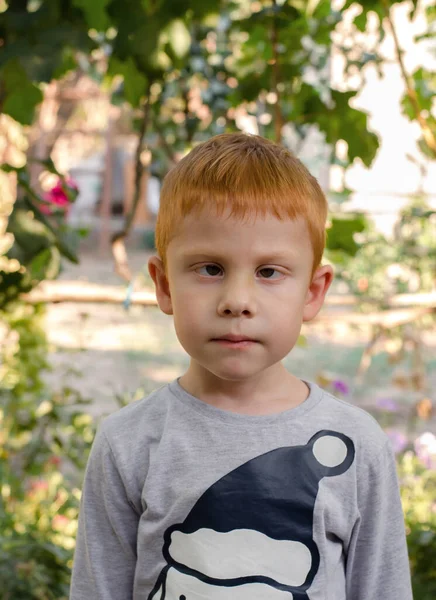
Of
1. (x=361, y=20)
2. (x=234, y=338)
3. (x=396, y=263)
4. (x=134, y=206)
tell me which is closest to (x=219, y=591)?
(x=234, y=338)

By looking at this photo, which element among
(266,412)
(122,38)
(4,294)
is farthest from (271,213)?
(4,294)

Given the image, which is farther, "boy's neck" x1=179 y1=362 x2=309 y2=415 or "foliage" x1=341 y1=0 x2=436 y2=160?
"foliage" x1=341 y1=0 x2=436 y2=160

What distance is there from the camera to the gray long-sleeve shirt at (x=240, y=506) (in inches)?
40.9

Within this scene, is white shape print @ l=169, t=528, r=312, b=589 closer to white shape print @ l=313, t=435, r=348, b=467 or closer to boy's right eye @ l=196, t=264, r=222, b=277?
white shape print @ l=313, t=435, r=348, b=467

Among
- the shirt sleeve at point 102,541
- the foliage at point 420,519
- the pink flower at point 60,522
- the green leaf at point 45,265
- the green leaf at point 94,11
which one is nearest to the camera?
the shirt sleeve at point 102,541

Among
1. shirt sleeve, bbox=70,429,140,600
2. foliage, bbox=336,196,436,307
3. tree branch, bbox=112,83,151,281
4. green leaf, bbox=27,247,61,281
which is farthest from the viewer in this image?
foliage, bbox=336,196,436,307

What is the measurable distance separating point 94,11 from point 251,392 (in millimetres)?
809

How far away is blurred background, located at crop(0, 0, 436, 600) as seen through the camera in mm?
1647

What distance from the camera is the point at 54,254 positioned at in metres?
1.80

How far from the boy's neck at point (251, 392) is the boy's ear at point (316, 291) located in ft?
0.27

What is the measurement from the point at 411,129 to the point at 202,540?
3422 millimetres

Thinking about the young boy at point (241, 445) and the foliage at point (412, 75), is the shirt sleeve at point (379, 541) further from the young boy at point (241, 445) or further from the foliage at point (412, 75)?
the foliage at point (412, 75)

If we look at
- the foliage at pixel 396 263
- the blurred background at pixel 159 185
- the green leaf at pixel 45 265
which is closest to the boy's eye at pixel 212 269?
the blurred background at pixel 159 185

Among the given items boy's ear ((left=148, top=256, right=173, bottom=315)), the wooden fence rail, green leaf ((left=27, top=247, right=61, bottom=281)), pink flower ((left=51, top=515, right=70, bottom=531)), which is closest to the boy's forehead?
boy's ear ((left=148, top=256, right=173, bottom=315))
